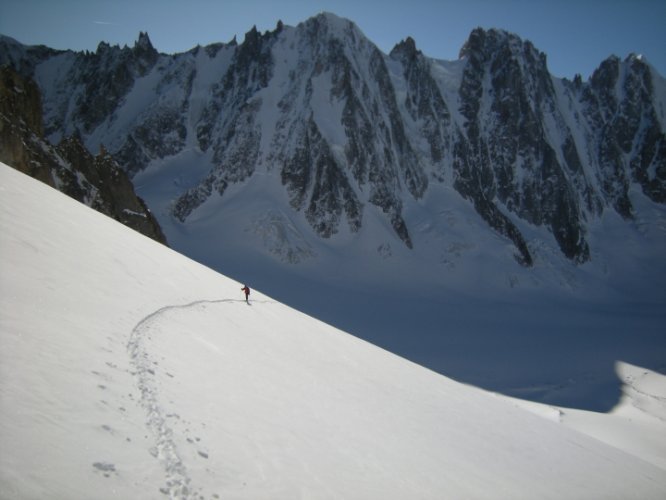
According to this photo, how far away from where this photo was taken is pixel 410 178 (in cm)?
9000

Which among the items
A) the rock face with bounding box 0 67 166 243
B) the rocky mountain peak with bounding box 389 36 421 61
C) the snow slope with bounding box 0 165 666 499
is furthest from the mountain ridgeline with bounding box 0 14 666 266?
the snow slope with bounding box 0 165 666 499

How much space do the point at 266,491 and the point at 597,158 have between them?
13090cm

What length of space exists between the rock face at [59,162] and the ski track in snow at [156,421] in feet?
87.7

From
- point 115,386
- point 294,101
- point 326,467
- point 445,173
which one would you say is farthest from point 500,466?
point 445,173

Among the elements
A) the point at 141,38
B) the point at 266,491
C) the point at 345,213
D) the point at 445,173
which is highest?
the point at 141,38

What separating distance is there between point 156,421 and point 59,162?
1496 inches

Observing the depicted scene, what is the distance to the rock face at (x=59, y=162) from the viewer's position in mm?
29562

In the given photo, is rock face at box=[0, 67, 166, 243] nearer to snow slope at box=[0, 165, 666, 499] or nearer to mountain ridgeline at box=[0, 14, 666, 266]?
snow slope at box=[0, 165, 666, 499]

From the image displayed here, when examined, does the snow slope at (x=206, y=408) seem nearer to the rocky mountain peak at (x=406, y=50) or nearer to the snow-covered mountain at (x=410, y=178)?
the snow-covered mountain at (x=410, y=178)

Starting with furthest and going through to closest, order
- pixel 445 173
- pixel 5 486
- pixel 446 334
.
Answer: pixel 445 173, pixel 446 334, pixel 5 486

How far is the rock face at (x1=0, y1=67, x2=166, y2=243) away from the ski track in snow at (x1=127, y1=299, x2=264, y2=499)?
1053 inches

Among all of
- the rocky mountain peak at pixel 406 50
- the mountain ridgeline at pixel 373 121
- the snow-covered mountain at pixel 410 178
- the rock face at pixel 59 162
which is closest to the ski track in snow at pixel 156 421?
the rock face at pixel 59 162

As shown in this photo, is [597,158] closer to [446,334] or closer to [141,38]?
[446,334]

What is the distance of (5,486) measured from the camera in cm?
354
